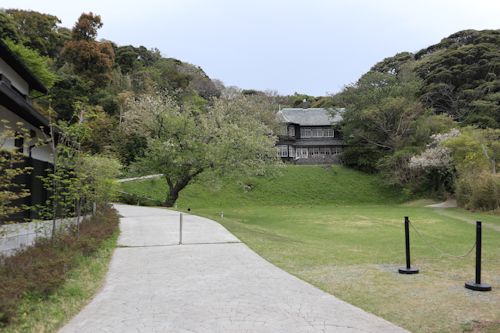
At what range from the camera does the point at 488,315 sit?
5465 millimetres

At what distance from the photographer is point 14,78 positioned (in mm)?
16016

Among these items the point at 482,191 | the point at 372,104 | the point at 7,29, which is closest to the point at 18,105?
the point at 7,29

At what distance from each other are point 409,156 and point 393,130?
588cm

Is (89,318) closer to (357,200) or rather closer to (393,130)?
(357,200)

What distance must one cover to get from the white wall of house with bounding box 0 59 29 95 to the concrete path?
368 inches

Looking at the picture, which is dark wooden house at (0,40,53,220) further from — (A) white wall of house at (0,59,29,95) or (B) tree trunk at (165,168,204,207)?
(B) tree trunk at (165,168,204,207)

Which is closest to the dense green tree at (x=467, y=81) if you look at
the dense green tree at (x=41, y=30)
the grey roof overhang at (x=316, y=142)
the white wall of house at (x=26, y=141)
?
the grey roof overhang at (x=316, y=142)

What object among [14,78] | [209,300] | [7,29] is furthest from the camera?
[7,29]

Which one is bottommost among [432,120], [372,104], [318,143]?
[318,143]

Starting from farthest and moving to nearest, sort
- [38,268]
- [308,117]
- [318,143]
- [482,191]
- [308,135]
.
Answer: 1. [308,117]
2. [308,135]
3. [318,143]
4. [482,191]
5. [38,268]

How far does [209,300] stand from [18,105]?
685 centimetres

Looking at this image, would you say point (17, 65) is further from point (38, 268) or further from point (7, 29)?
point (7, 29)

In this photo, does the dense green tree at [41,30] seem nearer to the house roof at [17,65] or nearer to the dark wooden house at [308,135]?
the dark wooden house at [308,135]

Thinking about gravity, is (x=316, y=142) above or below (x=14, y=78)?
above
